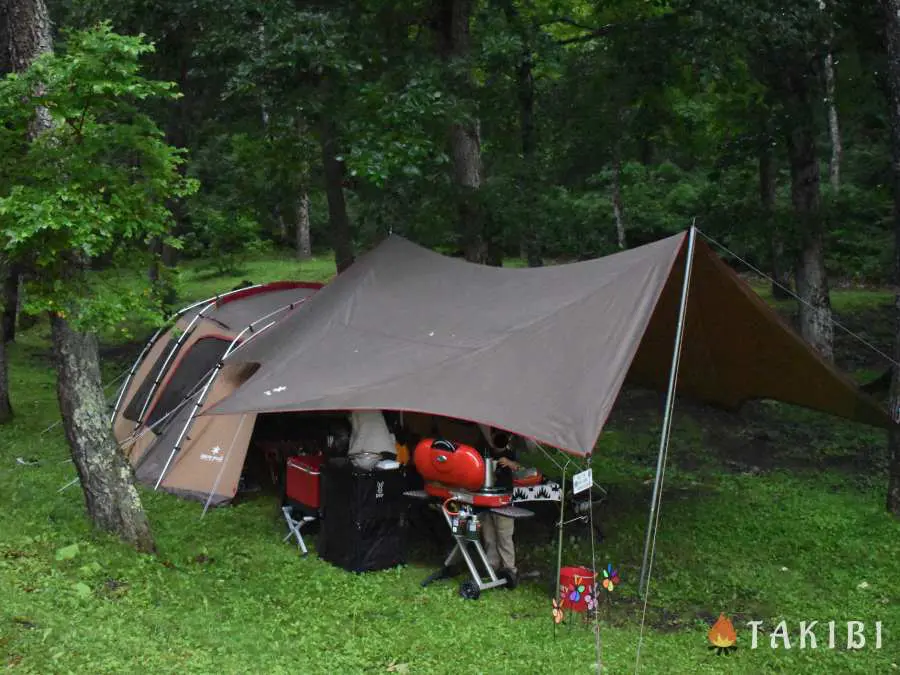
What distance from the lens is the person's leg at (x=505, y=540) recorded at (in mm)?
6402

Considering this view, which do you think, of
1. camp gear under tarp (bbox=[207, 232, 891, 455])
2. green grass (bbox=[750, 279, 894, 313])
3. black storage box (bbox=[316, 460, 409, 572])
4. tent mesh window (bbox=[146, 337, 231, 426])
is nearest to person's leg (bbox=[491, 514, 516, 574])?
black storage box (bbox=[316, 460, 409, 572])

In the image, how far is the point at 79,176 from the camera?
5527 mm

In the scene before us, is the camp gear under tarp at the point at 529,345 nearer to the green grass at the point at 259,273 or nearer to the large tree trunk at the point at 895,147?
the large tree trunk at the point at 895,147

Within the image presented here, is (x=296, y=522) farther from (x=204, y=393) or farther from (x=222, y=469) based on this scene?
(x=204, y=393)

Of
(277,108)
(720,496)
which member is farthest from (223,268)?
(720,496)

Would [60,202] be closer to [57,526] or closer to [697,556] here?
[57,526]

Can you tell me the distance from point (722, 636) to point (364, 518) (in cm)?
257

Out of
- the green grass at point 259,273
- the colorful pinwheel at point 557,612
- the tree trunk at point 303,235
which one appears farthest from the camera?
the tree trunk at point 303,235

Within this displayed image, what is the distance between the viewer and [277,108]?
9211mm

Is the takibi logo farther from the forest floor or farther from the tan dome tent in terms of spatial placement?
the tan dome tent

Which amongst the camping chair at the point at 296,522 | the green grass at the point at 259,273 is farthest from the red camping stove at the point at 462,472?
the green grass at the point at 259,273

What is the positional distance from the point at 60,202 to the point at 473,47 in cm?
615

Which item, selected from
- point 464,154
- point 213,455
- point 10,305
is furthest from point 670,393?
point 10,305

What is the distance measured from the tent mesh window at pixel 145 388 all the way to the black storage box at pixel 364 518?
3.16 m
